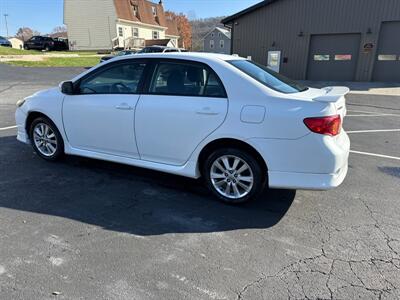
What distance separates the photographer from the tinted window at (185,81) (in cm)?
373

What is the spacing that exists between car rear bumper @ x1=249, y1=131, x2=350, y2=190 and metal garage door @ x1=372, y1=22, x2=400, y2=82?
16.6m

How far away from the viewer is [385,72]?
690 inches

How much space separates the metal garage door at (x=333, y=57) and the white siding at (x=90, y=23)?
27545 millimetres

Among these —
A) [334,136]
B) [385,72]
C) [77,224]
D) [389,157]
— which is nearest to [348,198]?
[334,136]

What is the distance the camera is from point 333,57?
18344mm

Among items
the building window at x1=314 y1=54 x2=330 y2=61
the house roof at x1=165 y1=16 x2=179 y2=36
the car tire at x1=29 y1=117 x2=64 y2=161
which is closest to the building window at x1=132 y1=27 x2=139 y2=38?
the house roof at x1=165 y1=16 x2=179 y2=36

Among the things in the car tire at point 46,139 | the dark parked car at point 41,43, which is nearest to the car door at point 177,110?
the car tire at point 46,139

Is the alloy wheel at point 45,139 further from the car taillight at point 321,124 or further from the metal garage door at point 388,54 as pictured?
the metal garage door at point 388,54

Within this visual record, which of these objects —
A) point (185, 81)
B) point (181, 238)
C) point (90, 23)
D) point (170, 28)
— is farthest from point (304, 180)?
point (170, 28)

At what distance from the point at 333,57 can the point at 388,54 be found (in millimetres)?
2644

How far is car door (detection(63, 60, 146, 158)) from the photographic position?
4.19 metres

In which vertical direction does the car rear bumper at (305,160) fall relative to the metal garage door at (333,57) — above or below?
below

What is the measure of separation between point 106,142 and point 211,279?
8.30 feet

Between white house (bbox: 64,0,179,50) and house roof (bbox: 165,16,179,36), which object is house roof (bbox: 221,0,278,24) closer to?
white house (bbox: 64,0,179,50)
